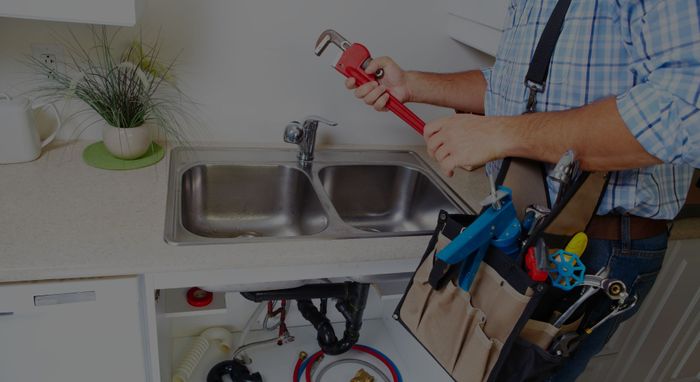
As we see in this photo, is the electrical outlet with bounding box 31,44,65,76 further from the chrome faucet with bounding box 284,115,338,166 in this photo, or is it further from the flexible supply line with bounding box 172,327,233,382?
the flexible supply line with bounding box 172,327,233,382

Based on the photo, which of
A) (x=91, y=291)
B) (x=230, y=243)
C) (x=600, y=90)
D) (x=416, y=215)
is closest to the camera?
(x=600, y=90)

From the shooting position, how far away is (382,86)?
1054mm

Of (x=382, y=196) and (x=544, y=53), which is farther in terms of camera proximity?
(x=382, y=196)

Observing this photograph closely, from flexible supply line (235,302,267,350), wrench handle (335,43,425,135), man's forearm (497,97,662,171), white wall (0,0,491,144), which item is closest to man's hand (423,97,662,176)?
man's forearm (497,97,662,171)

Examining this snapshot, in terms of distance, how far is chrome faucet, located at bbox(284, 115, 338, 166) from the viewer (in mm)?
1293

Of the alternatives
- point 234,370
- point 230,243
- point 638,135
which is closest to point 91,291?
point 230,243

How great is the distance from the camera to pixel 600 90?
750 mm

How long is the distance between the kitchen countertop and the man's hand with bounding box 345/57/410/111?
12.6 inches

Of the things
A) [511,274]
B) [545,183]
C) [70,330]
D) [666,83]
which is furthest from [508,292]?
[70,330]

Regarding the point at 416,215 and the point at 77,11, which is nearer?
the point at 77,11

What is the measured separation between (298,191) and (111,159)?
50 cm

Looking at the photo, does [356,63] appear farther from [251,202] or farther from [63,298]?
[63,298]

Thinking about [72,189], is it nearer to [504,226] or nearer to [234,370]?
[234,370]

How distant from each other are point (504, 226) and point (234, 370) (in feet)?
3.51
